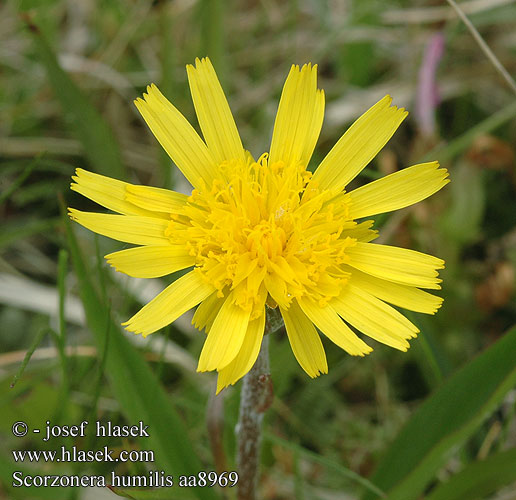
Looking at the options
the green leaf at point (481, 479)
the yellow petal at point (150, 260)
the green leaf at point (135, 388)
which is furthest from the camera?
the green leaf at point (135, 388)

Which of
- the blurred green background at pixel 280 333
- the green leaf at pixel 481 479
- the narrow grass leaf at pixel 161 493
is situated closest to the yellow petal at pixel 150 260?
the blurred green background at pixel 280 333

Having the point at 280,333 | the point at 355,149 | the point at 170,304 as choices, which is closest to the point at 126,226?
the point at 170,304

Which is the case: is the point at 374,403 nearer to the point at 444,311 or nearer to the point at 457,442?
the point at 444,311

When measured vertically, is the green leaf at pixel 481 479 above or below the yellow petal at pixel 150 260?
below

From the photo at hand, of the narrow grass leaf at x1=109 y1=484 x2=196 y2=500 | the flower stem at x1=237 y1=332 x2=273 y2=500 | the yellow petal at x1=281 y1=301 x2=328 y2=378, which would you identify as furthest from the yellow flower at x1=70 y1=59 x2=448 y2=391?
the narrow grass leaf at x1=109 y1=484 x2=196 y2=500

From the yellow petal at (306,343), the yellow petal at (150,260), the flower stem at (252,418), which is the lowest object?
the flower stem at (252,418)

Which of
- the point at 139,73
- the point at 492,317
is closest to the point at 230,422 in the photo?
the point at 492,317

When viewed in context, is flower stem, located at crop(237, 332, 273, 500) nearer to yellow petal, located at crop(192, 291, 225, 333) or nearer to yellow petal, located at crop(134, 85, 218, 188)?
yellow petal, located at crop(192, 291, 225, 333)

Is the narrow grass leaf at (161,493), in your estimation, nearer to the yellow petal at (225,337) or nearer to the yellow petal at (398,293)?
the yellow petal at (225,337)
